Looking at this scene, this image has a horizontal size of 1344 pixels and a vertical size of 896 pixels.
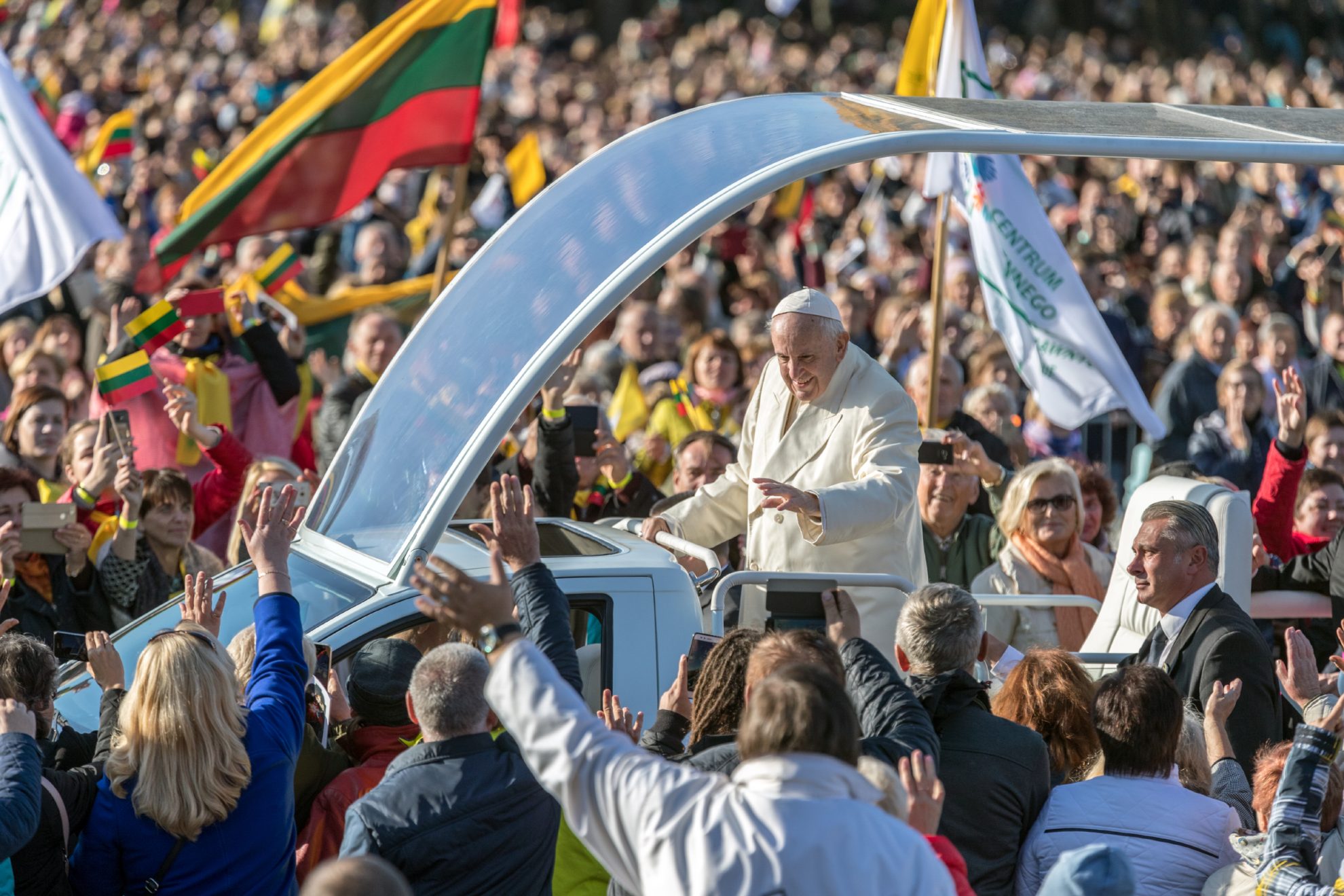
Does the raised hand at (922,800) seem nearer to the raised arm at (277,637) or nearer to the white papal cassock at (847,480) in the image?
the raised arm at (277,637)

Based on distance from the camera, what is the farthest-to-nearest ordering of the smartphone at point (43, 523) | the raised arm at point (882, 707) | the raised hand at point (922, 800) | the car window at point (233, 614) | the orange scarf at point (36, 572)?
the orange scarf at point (36, 572) → the smartphone at point (43, 523) → the car window at point (233, 614) → the raised arm at point (882, 707) → the raised hand at point (922, 800)

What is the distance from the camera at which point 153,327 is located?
28.8 ft

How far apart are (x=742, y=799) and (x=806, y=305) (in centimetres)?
298

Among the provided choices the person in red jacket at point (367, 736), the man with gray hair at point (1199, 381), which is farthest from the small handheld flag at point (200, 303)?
the man with gray hair at point (1199, 381)

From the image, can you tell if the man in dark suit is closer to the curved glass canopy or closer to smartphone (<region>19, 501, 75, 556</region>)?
the curved glass canopy

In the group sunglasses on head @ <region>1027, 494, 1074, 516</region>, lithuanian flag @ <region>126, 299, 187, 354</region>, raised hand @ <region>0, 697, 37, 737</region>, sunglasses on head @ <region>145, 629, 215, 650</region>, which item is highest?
lithuanian flag @ <region>126, 299, 187, 354</region>

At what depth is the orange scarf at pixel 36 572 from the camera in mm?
7293

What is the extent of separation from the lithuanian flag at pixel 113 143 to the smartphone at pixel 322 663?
1050 cm

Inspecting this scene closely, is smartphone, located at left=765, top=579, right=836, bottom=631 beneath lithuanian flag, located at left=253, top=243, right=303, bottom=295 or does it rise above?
beneath

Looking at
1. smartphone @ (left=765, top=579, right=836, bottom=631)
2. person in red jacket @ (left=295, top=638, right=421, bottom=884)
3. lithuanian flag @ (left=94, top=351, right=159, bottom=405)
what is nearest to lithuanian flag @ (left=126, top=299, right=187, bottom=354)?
lithuanian flag @ (left=94, top=351, right=159, bottom=405)

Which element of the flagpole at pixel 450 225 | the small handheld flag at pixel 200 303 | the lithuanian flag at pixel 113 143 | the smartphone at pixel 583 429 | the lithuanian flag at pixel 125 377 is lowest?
the smartphone at pixel 583 429

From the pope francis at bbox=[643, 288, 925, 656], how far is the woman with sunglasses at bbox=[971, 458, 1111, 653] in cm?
115

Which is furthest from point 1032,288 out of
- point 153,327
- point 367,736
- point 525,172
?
point 525,172

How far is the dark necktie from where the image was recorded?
6.14m
